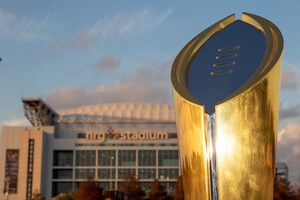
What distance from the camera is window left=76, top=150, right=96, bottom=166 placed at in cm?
Answer: 8225

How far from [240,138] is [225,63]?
7.42 feet

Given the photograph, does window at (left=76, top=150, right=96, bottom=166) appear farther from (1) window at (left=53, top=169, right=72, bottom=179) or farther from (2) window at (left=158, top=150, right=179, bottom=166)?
(2) window at (left=158, top=150, right=179, bottom=166)

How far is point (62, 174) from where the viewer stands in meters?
83.4

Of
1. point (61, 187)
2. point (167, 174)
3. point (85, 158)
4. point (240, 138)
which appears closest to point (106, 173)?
point (85, 158)

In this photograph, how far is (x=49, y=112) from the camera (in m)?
84.3

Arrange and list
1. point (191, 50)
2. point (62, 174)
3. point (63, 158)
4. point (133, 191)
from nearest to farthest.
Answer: point (191, 50)
point (133, 191)
point (63, 158)
point (62, 174)

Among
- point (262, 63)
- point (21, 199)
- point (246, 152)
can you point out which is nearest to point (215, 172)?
point (246, 152)

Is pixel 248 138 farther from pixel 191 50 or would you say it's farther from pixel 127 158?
pixel 127 158

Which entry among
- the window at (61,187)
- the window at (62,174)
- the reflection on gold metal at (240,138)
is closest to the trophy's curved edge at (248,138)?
the reflection on gold metal at (240,138)

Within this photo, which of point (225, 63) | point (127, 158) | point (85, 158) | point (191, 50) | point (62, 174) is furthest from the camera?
point (62, 174)

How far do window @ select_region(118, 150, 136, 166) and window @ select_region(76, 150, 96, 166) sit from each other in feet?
15.6

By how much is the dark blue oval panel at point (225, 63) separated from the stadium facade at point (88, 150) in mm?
70556

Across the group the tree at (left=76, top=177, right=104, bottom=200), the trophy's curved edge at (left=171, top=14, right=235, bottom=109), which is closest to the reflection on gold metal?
the trophy's curved edge at (left=171, top=14, right=235, bottom=109)

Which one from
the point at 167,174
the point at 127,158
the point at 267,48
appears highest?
the point at 127,158
